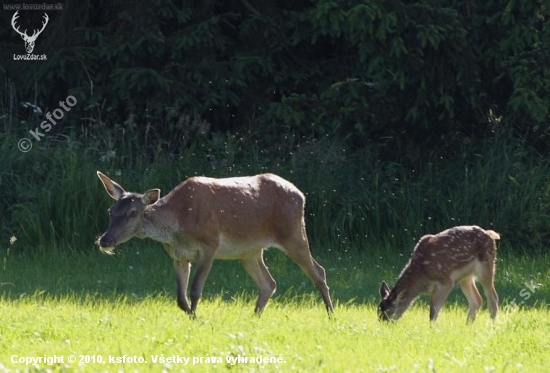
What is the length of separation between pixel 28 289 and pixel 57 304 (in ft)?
4.68

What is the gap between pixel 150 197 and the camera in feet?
40.1

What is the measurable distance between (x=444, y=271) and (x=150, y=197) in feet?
10.4

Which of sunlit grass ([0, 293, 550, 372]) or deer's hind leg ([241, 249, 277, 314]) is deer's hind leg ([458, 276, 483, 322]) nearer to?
sunlit grass ([0, 293, 550, 372])

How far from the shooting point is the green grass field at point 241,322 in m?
8.82

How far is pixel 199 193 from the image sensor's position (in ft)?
40.6

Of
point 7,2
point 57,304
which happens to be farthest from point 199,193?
point 7,2

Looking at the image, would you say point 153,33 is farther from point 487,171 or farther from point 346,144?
point 487,171

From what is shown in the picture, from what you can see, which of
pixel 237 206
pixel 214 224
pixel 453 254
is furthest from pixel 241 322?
pixel 453 254

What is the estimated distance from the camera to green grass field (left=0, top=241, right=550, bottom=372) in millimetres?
8820

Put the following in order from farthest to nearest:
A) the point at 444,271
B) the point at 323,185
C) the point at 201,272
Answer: the point at 323,185
the point at 444,271
the point at 201,272

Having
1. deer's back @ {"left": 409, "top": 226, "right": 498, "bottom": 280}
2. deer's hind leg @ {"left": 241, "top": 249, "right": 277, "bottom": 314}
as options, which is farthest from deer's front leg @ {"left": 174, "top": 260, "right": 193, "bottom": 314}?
deer's back @ {"left": 409, "top": 226, "right": 498, "bottom": 280}

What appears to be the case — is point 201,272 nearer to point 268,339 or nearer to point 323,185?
point 268,339

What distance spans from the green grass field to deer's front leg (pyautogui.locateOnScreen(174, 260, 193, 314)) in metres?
0.20

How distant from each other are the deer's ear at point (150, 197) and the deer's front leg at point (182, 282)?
674 millimetres
